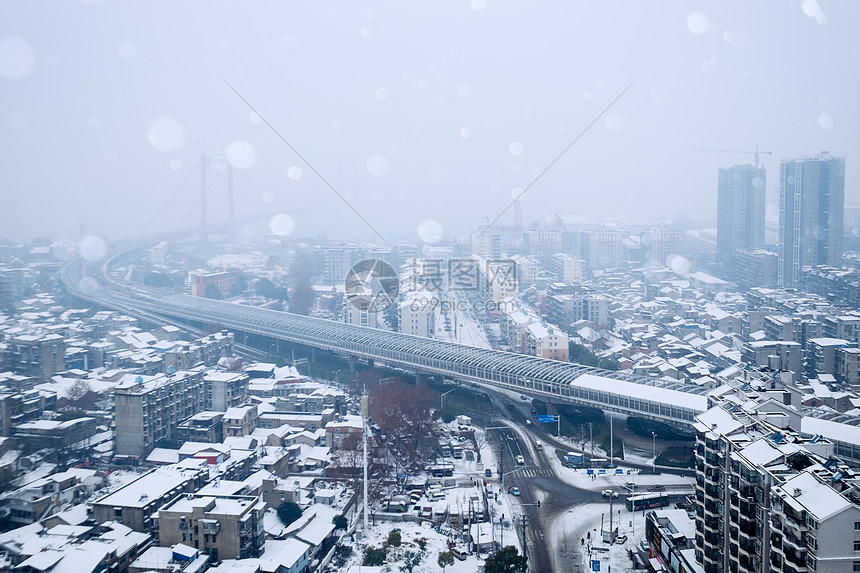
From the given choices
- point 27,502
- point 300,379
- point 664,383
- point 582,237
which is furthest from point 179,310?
point 582,237

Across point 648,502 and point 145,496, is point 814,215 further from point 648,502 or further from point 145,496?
point 145,496

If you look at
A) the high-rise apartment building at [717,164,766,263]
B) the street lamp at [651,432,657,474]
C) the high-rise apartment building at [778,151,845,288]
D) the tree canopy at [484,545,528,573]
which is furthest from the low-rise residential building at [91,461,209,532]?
the high-rise apartment building at [717,164,766,263]

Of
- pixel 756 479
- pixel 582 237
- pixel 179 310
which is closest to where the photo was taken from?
pixel 756 479

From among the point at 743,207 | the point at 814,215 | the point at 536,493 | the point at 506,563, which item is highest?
the point at 743,207

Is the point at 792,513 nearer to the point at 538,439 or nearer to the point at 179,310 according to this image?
the point at 538,439

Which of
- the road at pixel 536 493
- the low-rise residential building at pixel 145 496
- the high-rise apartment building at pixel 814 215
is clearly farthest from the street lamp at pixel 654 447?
the high-rise apartment building at pixel 814 215

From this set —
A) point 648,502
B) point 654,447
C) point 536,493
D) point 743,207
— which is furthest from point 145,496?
point 743,207
